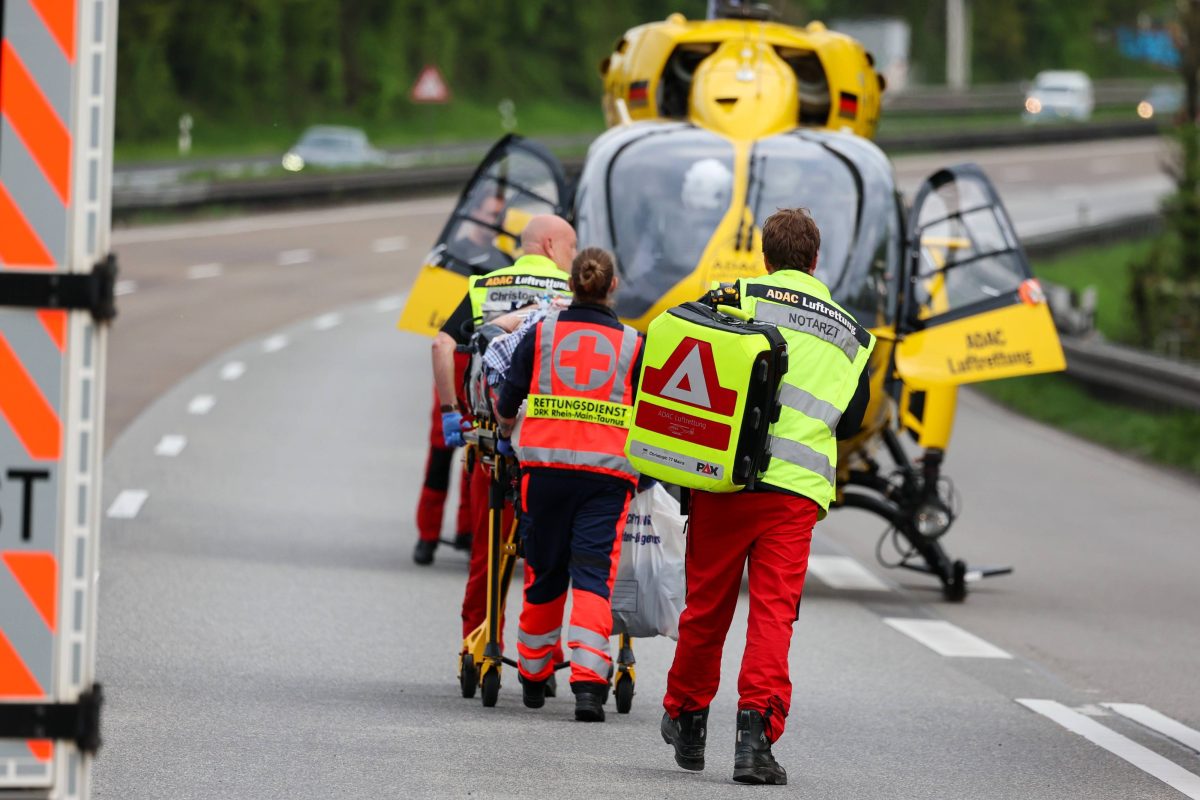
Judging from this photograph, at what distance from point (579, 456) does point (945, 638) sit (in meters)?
3.37

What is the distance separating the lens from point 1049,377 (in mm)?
24688

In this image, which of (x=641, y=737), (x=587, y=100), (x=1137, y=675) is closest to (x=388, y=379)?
(x=1137, y=675)

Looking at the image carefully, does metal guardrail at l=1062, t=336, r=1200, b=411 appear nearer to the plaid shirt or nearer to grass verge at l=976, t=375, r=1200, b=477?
grass verge at l=976, t=375, r=1200, b=477

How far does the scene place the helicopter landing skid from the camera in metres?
13.1

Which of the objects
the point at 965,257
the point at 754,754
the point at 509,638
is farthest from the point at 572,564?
the point at 965,257

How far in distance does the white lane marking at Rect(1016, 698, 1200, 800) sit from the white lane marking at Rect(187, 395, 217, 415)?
11.8 metres

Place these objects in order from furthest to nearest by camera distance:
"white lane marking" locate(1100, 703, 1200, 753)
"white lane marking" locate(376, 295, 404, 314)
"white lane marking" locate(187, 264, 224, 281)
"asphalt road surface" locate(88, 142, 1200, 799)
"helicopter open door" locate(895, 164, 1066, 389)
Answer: "white lane marking" locate(187, 264, 224, 281) < "white lane marking" locate(376, 295, 404, 314) < "helicopter open door" locate(895, 164, 1066, 389) < "white lane marking" locate(1100, 703, 1200, 753) < "asphalt road surface" locate(88, 142, 1200, 799)

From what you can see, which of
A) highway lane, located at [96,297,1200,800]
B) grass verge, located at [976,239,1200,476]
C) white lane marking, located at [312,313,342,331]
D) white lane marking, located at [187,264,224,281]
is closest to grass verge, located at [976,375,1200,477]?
grass verge, located at [976,239,1200,476]

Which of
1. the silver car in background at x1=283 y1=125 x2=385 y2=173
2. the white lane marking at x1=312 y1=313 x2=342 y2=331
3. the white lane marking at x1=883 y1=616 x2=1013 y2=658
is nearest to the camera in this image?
the white lane marking at x1=883 y1=616 x2=1013 y2=658

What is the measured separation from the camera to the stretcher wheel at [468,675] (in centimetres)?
898

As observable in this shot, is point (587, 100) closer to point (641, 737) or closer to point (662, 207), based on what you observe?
point (662, 207)

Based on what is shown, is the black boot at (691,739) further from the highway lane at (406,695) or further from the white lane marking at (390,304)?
the white lane marking at (390,304)

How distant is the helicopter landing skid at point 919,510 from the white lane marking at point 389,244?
26.7 m

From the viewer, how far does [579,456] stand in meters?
8.56
